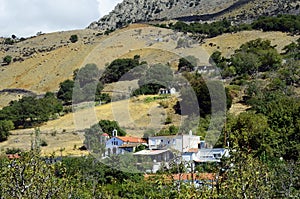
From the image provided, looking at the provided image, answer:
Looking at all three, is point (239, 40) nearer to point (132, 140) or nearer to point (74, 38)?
point (74, 38)

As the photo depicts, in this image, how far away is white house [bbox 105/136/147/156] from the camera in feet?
145

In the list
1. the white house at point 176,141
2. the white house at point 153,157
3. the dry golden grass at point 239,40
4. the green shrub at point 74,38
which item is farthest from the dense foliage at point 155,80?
the green shrub at point 74,38

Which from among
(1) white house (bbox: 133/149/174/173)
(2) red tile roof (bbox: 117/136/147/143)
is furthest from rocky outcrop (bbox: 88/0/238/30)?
(1) white house (bbox: 133/149/174/173)

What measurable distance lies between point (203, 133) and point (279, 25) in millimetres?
47498

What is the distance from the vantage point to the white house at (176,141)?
41.6m

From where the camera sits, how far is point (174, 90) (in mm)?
64438

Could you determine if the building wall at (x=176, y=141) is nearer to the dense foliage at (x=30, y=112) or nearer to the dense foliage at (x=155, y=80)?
the dense foliage at (x=155, y=80)

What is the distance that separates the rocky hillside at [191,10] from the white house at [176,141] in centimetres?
6616

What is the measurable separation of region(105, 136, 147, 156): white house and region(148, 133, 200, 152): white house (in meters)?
1.51

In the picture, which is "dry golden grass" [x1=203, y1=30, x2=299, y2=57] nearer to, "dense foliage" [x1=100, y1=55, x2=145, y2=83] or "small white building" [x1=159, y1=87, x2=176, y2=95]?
"dense foliage" [x1=100, y1=55, x2=145, y2=83]

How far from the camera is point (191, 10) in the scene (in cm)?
14375

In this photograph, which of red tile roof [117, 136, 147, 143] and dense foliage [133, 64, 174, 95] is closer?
red tile roof [117, 136, 147, 143]


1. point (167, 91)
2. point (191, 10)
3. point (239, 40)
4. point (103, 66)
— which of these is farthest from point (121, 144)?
point (191, 10)

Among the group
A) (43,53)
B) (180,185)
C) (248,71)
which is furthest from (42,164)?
(43,53)
